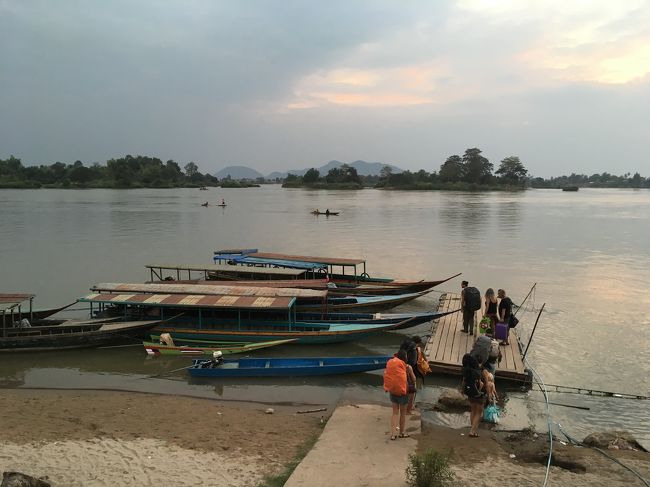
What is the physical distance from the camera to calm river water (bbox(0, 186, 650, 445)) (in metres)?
13.5

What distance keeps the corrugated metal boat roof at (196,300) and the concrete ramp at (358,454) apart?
19.6 ft

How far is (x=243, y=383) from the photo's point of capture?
1362 centimetres

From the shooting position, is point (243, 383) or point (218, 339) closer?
point (243, 383)

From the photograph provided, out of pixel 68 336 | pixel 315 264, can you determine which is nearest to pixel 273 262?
pixel 315 264

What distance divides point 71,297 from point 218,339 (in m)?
12.4

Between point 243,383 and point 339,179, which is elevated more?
point 339,179

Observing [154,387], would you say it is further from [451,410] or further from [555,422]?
[555,422]

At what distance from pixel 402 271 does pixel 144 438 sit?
73.6 ft

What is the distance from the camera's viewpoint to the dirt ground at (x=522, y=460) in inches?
308

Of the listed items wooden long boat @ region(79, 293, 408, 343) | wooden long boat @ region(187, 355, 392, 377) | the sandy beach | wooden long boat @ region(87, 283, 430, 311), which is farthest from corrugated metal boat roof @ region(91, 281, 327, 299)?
the sandy beach

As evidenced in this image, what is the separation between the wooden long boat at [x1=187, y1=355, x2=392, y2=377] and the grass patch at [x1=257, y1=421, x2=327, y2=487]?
360cm

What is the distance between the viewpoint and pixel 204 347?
52.9 feet

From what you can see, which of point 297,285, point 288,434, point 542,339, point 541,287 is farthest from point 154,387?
point 541,287

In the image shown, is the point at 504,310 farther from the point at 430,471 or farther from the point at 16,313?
the point at 16,313
